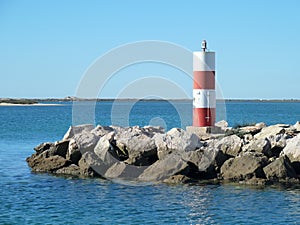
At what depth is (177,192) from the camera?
1523 centimetres

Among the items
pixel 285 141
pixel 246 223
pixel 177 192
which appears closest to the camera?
pixel 246 223

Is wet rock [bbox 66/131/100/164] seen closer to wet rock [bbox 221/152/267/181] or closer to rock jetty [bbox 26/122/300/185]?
rock jetty [bbox 26/122/300/185]

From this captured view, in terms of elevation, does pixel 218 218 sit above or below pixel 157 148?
below

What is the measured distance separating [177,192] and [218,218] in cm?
256

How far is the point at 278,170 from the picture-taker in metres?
15.9

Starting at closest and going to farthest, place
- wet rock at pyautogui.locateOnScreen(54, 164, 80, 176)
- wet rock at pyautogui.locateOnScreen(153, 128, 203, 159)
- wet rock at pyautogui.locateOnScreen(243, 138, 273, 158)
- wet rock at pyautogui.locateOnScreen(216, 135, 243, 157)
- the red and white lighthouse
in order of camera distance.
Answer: wet rock at pyautogui.locateOnScreen(243, 138, 273, 158), wet rock at pyautogui.locateOnScreen(216, 135, 243, 157), wet rock at pyautogui.locateOnScreen(153, 128, 203, 159), wet rock at pyautogui.locateOnScreen(54, 164, 80, 176), the red and white lighthouse

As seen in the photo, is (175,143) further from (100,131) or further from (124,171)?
Result: (100,131)

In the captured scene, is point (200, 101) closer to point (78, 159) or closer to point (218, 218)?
point (78, 159)

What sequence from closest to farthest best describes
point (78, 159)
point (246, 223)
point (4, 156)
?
point (246, 223) → point (78, 159) → point (4, 156)

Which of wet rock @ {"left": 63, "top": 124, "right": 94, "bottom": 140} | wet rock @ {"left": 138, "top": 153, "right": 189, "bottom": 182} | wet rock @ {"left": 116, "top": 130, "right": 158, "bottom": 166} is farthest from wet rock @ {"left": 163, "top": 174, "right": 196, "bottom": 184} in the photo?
wet rock @ {"left": 63, "top": 124, "right": 94, "bottom": 140}

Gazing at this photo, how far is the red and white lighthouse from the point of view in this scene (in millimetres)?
20078

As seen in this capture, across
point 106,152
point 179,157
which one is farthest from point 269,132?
point 106,152

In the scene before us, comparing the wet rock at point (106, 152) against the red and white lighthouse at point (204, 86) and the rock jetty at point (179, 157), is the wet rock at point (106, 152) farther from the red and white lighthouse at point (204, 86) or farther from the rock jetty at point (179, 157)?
the red and white lighthouse at point (204, 86)

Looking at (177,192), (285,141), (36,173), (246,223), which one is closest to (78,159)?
(36,173)
